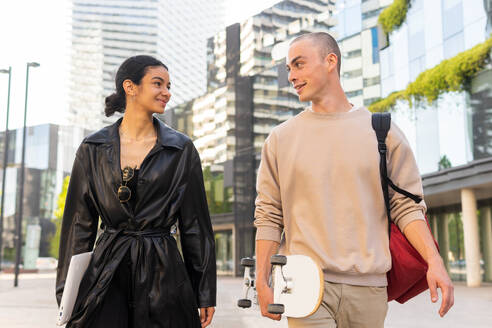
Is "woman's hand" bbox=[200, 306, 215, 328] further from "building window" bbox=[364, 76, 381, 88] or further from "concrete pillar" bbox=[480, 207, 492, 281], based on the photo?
"building window" bbox=[364, 76, 381, 88]

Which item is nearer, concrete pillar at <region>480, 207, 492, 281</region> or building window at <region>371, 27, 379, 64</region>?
concrete pillar at <region>480, 207, 492, 281</region>

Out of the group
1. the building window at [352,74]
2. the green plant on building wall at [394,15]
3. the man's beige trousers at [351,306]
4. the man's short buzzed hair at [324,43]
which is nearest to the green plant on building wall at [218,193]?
the building window at [352,74]

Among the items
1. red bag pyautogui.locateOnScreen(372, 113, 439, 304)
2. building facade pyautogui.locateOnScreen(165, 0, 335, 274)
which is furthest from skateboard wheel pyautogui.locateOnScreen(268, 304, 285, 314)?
building facade pyautogui.locateOnScreen(165, 0, 335, 274)

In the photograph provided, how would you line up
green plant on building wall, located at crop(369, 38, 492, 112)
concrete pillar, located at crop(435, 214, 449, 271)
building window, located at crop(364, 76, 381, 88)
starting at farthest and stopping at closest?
concrete pillar, located at crop(435, 214, 449, 271) → building window, located at crop(364, 76, 381, 88) → green plant on building wall, located at crop(369, 38, 492, 112)

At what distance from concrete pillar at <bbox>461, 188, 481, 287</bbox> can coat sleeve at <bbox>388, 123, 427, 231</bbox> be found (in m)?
22.5

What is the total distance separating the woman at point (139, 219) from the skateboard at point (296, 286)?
647 millimetres

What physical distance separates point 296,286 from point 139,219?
880 millimetres

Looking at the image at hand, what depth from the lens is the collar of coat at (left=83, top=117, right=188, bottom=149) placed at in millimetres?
3182

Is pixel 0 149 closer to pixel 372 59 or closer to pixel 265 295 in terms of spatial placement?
pixel 372 59

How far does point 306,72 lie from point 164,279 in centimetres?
116

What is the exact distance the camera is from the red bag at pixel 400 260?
2574 millimetres

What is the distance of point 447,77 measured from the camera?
950 inches

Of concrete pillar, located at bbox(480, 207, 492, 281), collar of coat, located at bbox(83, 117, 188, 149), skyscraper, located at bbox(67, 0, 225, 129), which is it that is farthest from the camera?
skyscraper, located at bbox(67, 0, 225, 129)

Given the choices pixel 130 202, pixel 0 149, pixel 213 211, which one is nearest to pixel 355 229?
pixel 130 202
